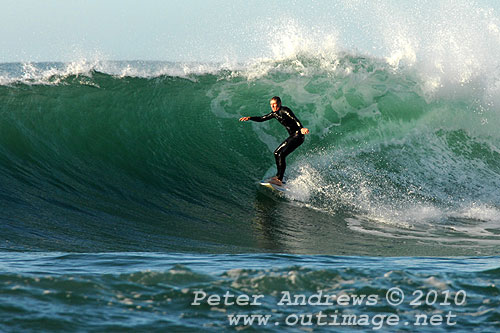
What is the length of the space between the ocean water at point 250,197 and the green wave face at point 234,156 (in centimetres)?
4

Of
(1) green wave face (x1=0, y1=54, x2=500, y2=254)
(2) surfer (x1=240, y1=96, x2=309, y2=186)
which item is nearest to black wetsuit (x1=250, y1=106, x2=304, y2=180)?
(2) surfer (x1=240, y1=96, x2=309, y2=186)

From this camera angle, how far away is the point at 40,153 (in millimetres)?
9961

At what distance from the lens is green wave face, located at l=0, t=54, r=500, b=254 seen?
798 cm

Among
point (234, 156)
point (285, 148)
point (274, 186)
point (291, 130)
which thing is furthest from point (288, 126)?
point (234, 156)

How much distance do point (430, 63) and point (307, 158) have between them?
5.06 meters

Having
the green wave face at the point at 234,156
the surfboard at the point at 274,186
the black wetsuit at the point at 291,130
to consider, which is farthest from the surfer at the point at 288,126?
the green wave face at the point at 234,156

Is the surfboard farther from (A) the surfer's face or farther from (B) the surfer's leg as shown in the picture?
(A) the surfer's face

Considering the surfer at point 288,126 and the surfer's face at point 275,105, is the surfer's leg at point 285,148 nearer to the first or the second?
the surfer at point 288,126

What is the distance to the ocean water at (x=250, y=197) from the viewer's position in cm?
457

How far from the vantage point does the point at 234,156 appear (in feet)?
36.8

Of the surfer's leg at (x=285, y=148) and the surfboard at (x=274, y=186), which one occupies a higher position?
the surfer's leg at (x=285, y=148)

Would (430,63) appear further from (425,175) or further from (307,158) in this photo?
(307,158)

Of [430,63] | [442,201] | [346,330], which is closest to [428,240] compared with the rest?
[442,201]

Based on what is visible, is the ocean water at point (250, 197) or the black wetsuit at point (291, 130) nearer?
the ocean water at point (250, 197)
